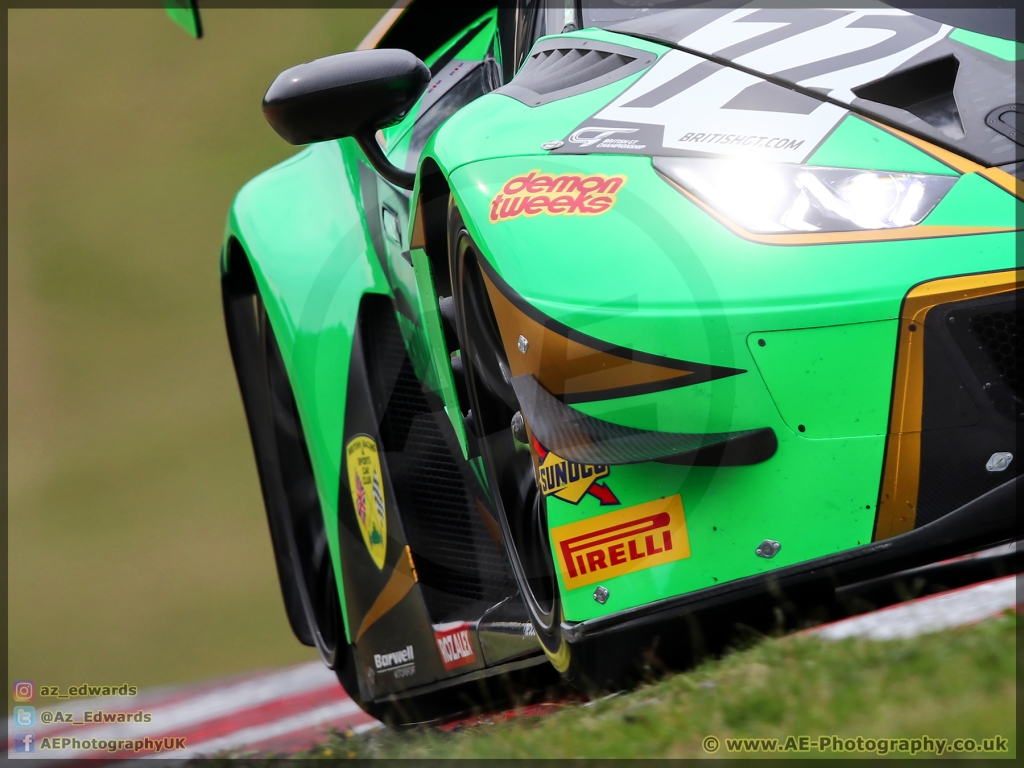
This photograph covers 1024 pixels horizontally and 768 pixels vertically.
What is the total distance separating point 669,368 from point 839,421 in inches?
11.4

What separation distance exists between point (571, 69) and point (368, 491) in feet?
4.12

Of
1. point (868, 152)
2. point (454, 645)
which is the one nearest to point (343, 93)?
point (868, 152)

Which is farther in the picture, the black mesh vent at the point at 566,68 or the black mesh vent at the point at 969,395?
the black mesh vent at the point at 566,68

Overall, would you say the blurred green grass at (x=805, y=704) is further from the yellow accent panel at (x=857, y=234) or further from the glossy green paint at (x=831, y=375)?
the yellow accent panel at (x=857, y=234)

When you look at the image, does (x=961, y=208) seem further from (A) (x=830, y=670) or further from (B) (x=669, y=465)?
(A) (x=830, y=670)

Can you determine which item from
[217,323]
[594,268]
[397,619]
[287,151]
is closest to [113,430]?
[217,323]

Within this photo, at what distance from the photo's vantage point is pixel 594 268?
207 centimetres

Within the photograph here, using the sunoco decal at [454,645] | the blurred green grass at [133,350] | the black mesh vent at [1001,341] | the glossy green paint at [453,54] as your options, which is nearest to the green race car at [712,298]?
the black mesh vent at [1001,341]

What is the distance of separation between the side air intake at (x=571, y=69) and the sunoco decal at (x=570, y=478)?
75 centimetres

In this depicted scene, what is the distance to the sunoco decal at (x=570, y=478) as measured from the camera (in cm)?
215

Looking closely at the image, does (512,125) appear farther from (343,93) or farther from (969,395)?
(969,395)

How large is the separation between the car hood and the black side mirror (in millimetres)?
465

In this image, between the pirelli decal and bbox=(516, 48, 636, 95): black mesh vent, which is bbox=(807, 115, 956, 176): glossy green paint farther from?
the pirelli decal

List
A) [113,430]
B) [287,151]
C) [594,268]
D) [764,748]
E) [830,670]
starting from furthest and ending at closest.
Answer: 1. [287,151]
2. [113,430]
3. [594,268]
4. [830,670]
5. [764,748]
